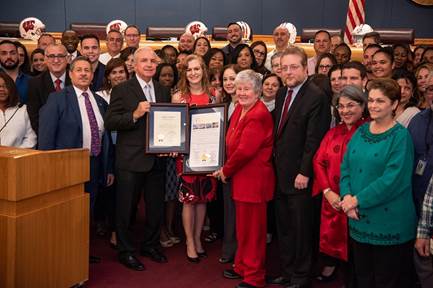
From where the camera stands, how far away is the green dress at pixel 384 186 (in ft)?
8.39

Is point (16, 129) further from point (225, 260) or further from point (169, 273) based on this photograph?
point (225, 260)

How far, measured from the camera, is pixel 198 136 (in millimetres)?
3639

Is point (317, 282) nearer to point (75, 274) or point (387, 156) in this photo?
point (387, 156)

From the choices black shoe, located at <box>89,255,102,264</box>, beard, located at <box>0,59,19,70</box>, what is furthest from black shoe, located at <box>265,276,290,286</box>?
beard, located at <box>0,59,19,70</box>

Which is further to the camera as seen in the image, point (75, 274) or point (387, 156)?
point (75, 274)

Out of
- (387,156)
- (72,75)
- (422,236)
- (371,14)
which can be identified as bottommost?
(422,236)

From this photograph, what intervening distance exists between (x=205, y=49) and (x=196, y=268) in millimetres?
2914

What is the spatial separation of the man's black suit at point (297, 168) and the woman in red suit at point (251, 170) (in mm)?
90

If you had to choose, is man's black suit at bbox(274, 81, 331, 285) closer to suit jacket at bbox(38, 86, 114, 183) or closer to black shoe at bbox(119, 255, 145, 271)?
black shoe at bbox(119, 255, 145, 271)

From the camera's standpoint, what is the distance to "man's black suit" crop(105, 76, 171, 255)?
3.64 meters

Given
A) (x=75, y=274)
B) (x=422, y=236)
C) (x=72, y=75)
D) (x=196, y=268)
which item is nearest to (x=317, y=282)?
(x=196, y=268)

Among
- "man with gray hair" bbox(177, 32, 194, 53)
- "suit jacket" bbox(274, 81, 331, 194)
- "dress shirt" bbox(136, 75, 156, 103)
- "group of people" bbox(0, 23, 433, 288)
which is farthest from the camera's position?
"man with gray hair" bbox(177, 32, 194, 53)

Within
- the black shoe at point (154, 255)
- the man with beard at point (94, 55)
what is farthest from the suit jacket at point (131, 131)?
the man with beard at point (94, 55)

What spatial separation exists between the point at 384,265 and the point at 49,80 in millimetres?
2934
